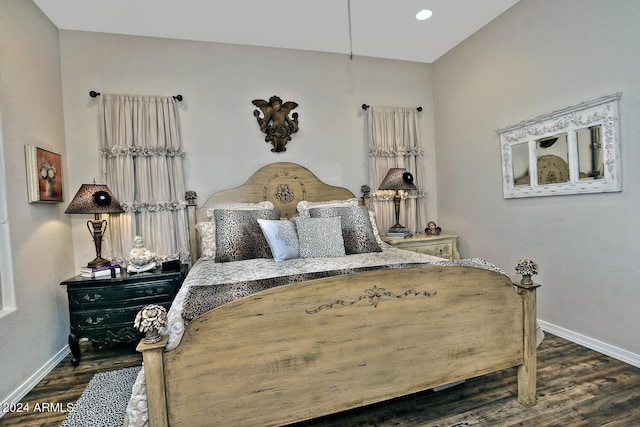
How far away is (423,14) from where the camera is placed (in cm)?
287

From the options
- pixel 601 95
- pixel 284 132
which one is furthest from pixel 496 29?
pixel 284 132

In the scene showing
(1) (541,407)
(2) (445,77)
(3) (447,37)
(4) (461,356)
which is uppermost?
(3) (447,37)

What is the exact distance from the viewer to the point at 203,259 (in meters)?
2.72

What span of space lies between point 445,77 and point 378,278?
10.7ft

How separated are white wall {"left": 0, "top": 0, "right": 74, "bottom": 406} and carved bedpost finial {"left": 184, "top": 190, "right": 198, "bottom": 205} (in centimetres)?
106

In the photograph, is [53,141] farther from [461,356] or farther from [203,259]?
[461,356]

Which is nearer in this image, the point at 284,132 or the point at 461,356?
the point at 461,356

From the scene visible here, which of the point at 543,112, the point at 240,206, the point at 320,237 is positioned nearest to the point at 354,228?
the point at 320,237

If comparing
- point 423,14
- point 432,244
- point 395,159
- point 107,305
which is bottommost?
point 107,305

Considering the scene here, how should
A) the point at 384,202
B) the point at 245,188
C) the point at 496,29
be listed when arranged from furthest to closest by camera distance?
1. the point at 384,202
2. the point at 245,188
3. the point at 496,29

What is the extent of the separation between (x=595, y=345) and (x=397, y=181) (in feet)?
7.08

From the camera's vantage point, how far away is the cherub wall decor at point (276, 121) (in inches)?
131

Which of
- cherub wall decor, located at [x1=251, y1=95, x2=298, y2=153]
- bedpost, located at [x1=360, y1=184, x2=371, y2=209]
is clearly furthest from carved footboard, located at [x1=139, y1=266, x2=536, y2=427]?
cherub wall decor, located at [x1=251, y1=95, x2=298, y2=153]

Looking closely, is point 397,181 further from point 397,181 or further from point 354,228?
point 354,228
